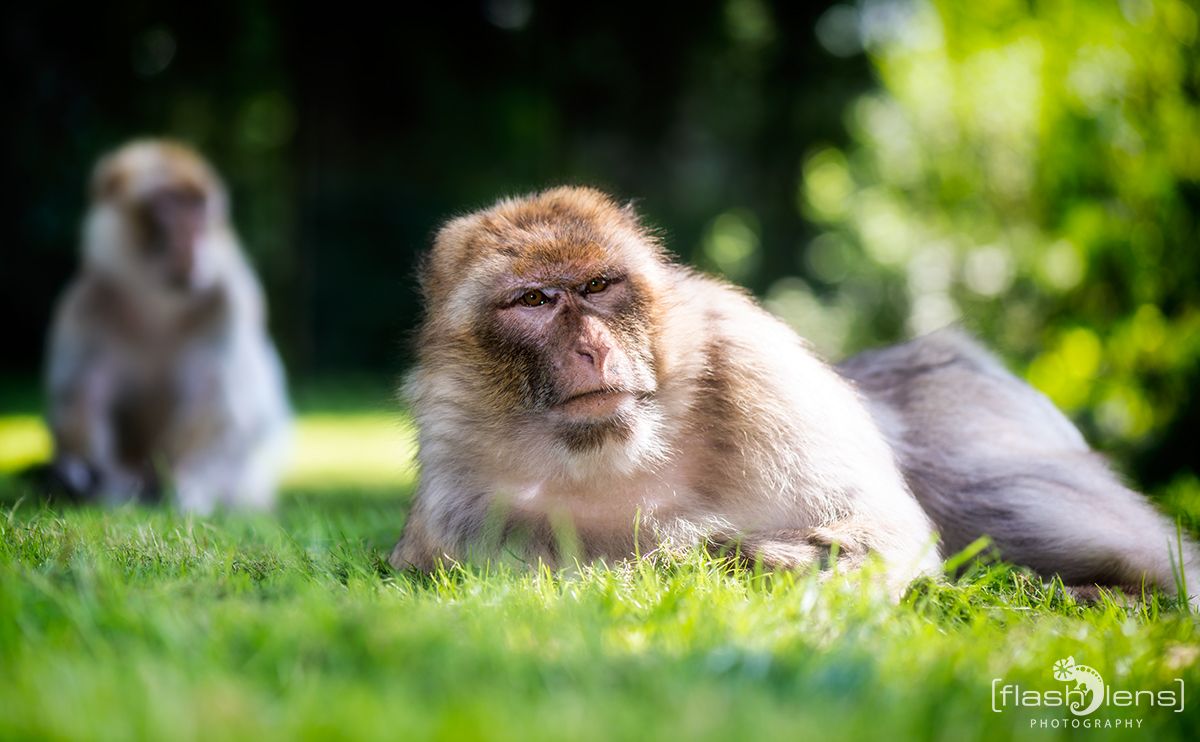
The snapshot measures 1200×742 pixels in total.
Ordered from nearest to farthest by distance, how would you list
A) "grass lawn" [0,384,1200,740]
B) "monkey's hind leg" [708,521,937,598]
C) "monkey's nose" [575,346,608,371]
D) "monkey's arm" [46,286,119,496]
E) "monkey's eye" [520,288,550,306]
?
"grass lawn" [0,384,1200,740] < "monkey's hind leg" [708,521,937,598] < "monkey's nose" [575,346,608,371] < "monkey's eye" [520,288,550,306] < "monkey's arm" [46,286,119,496]

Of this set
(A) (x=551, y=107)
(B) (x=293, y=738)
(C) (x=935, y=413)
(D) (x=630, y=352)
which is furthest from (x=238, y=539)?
(A) (x=551, y=107)

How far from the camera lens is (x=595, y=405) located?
295cm

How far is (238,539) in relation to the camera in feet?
11.5

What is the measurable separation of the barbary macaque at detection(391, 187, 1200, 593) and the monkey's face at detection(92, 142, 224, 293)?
3.77 meters

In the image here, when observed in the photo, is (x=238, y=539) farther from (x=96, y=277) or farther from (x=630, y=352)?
(x=96, y=277)

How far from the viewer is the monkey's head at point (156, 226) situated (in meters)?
6.73

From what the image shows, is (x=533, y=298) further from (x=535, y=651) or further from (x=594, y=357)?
(x=535, y=651)

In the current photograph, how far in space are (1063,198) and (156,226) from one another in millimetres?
5343

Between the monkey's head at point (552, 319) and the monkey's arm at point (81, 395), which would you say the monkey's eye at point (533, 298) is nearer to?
the monkey's head at point (552, 319)

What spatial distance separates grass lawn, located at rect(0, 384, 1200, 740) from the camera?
1.68 m

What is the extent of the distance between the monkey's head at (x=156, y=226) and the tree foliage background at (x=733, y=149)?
177 centimetres

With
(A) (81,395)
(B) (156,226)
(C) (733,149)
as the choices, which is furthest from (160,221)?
(C) (733,149)
